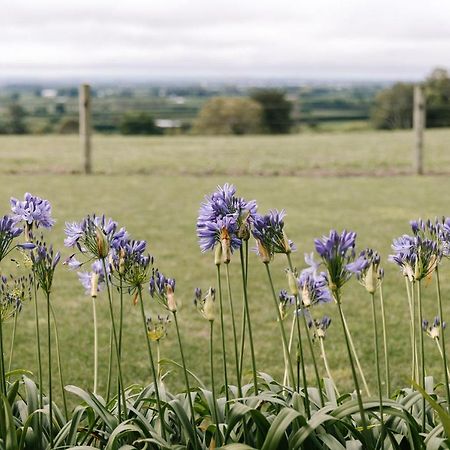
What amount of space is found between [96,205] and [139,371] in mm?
6741

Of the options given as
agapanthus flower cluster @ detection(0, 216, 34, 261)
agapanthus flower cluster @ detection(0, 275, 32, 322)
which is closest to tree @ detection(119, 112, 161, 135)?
agapanthus flower cluster @ detection(0, 275, 32, 322)

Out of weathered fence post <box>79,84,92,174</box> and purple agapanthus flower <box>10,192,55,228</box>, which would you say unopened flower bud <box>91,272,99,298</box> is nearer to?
purple agapanthus flower <box>10,192,55,228</box>

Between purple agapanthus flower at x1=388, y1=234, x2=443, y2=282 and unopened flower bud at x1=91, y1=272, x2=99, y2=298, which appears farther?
unopened flower bud at x1=91, y1=272, x2=99, y2=298

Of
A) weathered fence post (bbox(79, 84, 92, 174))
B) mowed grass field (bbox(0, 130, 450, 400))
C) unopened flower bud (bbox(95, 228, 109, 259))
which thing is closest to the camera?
unopened flower bud (bbox(95, 228, 109, 259))

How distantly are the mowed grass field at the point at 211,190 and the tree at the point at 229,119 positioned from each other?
8.48 ft

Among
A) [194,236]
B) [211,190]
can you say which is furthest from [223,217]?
[211,190]

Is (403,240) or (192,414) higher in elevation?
(403,240)

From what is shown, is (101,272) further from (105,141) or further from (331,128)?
(331,128)

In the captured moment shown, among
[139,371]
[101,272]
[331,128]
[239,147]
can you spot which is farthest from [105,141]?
[101,272]

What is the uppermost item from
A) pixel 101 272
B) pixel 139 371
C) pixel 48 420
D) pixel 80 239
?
pixel 80 239

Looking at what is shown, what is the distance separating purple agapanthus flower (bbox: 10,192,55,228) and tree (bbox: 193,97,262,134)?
2309 cm

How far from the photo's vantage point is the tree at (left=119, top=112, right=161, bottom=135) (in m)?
26.0

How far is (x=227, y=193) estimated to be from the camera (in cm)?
232

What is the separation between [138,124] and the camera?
2714 centimetres
